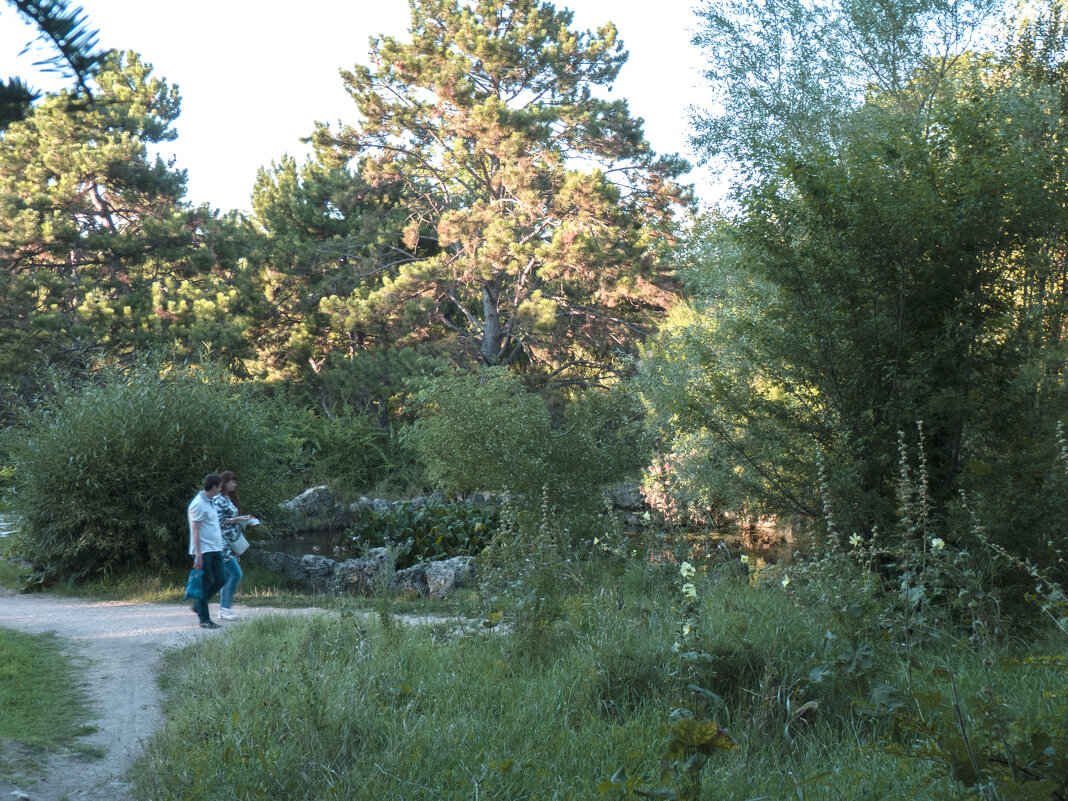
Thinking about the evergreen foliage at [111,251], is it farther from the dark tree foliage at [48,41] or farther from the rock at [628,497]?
the dark tree foliage at [48,41]

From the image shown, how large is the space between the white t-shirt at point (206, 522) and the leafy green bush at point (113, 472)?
3.24 m

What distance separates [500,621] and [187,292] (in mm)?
20417

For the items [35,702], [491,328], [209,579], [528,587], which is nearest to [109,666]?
[35,702]

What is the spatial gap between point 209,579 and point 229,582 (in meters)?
0.34

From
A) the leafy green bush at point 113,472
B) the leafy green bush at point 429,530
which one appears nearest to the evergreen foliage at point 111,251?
the leafy green bush at point 429,530

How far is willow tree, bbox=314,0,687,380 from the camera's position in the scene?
22.6 meters

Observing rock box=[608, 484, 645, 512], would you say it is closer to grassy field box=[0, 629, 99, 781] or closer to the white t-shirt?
the white t-shirt

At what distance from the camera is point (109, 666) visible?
7285 millimetres

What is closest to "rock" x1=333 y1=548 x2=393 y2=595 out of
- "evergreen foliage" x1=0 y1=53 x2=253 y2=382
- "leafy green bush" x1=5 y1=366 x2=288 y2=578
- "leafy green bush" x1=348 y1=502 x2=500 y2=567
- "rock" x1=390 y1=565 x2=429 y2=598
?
"rock" x1=390 y1=565 x2=429 y2=598

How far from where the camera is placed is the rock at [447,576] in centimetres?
1198

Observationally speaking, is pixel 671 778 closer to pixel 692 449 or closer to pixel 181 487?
pixel 181 487

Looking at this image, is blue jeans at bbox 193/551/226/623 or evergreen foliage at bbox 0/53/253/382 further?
evergreen foliage at bbox 0/53/253/382

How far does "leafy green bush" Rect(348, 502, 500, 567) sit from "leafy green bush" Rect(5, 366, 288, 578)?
312 centimetres

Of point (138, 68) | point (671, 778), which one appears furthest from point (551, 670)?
point (138, 68)
